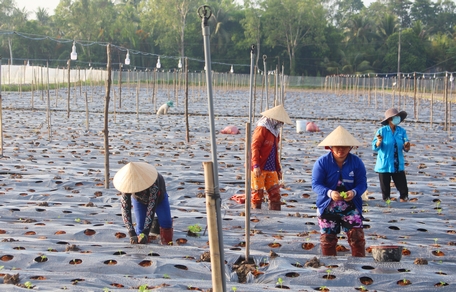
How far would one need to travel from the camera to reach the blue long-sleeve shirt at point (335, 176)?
4.89 m

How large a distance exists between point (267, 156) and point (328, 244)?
1807 millimetres

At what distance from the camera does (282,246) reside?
528 cm

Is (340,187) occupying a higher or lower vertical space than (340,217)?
higher

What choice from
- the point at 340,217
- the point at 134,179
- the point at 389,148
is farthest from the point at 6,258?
the point at 389,148

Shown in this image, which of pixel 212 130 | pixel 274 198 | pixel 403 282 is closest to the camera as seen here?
pixel 212 130

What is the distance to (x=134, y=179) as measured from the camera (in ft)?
15.9

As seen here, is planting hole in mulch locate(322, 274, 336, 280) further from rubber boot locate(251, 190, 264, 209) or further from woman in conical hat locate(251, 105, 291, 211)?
rubber boot locate(251, 190, 264, 209)

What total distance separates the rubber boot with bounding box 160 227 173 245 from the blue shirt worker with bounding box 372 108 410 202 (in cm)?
295

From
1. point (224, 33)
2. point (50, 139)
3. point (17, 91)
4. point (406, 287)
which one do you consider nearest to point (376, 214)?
point (406, 287)

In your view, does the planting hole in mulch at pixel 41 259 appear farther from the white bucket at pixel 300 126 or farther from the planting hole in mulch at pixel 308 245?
the white bucket at pixel 300 126

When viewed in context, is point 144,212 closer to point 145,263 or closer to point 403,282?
point 145,263

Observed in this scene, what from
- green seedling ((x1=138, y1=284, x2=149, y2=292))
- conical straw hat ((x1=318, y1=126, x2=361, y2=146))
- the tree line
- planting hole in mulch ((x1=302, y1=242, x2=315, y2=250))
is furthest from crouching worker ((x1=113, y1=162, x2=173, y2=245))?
the tree line

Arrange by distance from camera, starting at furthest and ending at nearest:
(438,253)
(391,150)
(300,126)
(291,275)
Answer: (300,126)
(391,150)
(438,253)
(291,275)

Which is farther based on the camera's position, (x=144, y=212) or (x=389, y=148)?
(x=389, y=148)
